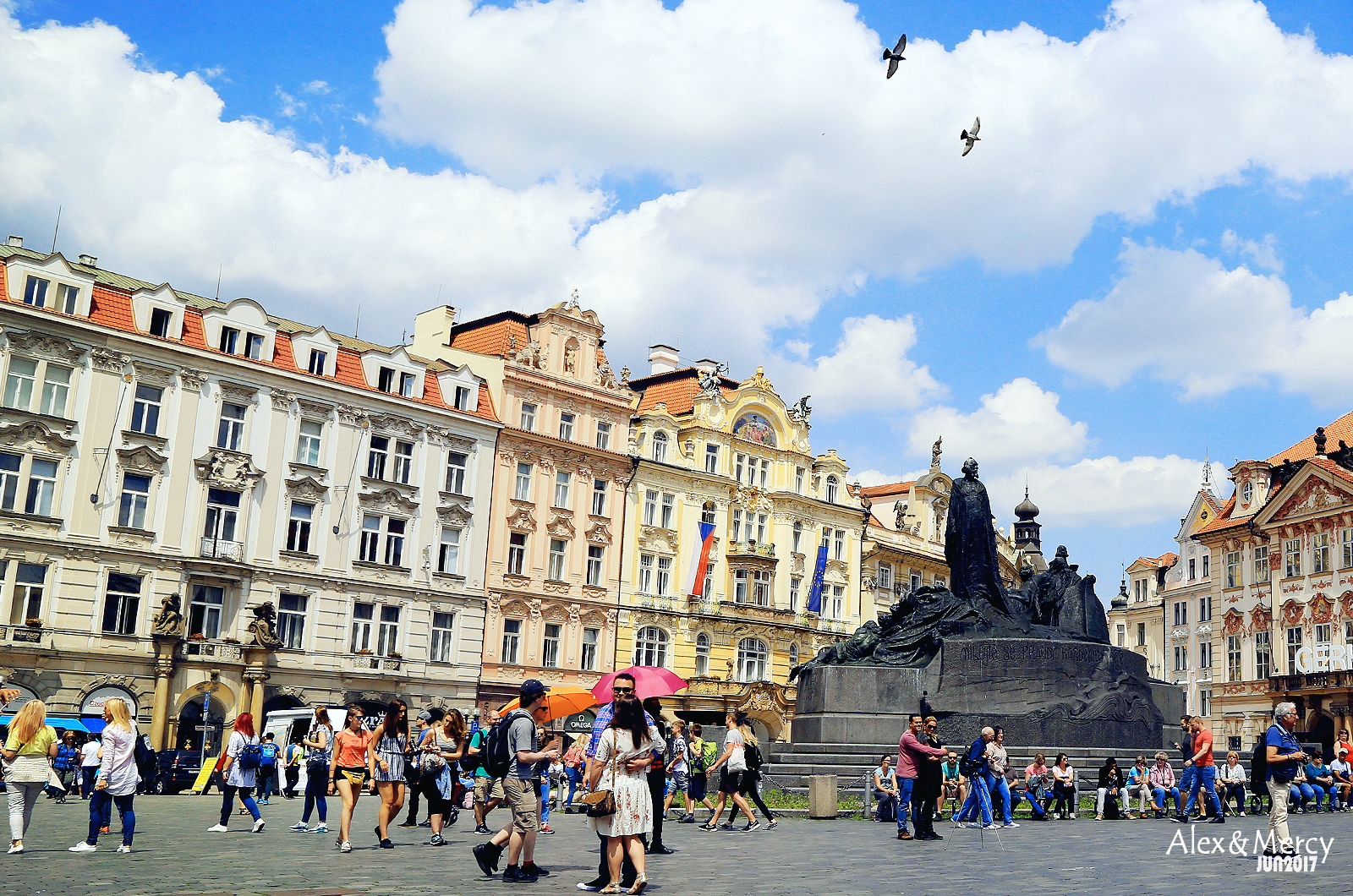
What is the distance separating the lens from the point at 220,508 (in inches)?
1617

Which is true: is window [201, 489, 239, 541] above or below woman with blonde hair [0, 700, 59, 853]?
above

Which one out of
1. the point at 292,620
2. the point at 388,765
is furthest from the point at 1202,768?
the point at 292,620

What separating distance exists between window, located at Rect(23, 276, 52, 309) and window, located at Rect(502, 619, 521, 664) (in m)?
18.7

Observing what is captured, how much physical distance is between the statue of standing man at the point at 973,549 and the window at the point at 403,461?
1007 inches

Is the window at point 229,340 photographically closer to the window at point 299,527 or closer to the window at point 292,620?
the window at point 299,527

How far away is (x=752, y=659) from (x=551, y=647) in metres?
10.2

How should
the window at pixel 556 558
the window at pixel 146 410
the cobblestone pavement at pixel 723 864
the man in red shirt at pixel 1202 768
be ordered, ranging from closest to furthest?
the cobblestone pavement at pixel 723 864
the man in red shirt at pixel 1202 768
the window at pixel 146 410
the window at pixel 556 558

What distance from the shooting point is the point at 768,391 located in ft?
192

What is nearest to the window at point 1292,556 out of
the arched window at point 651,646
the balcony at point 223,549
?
the arched window at point 651,646

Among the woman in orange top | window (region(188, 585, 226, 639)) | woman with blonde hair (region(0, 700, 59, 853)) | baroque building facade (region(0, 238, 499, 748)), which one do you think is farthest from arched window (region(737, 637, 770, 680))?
woman with blonde hair (region(0, 700, 59, 853))

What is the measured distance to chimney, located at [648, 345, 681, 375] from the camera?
202 ft

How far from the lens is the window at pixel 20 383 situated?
3725 cm

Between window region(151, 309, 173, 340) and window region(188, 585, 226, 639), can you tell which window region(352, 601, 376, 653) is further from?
window region(151, 309, 173, 340)

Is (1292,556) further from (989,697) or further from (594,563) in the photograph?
(989,697)
